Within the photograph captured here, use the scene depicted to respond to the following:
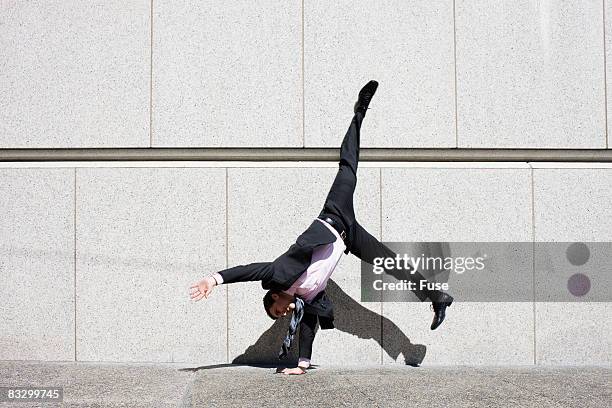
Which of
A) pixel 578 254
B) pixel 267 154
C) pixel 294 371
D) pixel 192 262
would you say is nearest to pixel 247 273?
pixel 294 371

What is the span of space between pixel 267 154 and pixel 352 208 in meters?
1.14

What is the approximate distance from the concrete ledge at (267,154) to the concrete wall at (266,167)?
8 cm

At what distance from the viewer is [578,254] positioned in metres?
7.25

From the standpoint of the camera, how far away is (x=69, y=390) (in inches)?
223

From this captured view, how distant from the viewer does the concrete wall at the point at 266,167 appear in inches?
280

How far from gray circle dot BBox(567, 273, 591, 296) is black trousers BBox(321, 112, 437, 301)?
61.5 inches

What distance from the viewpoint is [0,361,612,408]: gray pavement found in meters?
5.39

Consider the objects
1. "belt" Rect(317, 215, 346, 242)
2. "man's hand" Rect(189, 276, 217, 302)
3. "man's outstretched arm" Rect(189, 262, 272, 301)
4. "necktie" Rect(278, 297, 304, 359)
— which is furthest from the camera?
"belt" Rect(317, 215, 346, 242)

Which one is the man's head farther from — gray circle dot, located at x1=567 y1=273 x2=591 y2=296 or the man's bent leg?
gray circle dot, located at x1=567 y1=273 x2=591 y2=296

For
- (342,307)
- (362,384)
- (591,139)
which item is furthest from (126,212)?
(591,139)

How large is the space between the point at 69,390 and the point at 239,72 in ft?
11.0

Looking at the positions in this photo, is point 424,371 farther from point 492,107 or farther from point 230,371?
point 492,107

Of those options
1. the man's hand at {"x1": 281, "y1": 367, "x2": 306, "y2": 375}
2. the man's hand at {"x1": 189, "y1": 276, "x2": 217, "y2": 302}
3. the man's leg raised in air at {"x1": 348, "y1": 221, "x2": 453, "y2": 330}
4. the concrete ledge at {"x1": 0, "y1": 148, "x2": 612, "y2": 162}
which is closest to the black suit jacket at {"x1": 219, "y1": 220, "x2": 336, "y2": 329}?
the man's hand at {"x1": 189, "y1": 276, "x2": 217, "y2": 302}

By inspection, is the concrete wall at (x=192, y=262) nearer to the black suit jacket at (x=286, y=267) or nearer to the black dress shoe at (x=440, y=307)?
the black dress shoe at (x=440, y=307)
